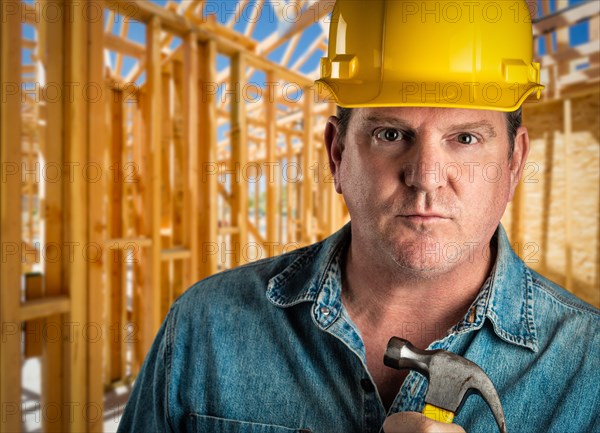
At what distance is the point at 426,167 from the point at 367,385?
69 cm

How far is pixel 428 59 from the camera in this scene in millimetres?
1337

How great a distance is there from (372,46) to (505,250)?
84 centimetres

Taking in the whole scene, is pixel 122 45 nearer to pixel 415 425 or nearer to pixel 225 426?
pixel 225 426

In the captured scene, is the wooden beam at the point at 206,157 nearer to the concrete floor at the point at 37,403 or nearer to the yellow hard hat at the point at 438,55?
the concrete floor at the point at 37,403

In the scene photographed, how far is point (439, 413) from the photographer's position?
1.09m

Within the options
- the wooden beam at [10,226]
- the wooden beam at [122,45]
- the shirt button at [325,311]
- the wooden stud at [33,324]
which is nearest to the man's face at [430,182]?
the shirt button at [325,311]

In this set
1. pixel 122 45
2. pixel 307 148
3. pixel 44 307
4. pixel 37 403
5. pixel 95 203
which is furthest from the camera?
pixel 307 148

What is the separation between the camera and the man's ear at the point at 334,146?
1.67 m

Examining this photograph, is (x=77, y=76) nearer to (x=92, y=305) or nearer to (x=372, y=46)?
(x=92, y=305)

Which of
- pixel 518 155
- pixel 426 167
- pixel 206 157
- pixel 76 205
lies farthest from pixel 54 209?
pixel 518 155

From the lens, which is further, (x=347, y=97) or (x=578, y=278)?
(x=578, y=278)

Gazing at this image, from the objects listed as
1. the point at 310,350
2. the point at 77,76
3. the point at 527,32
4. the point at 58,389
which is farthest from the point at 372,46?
the point at 58,389

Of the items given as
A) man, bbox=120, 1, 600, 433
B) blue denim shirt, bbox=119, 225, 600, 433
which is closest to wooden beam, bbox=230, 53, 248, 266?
blue denim shirt, bbox=119, 225, 600, 433

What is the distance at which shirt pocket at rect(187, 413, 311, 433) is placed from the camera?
4.82ft
